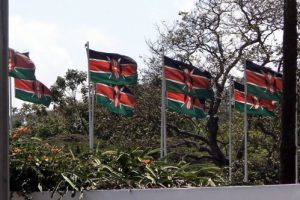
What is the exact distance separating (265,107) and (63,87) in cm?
1842

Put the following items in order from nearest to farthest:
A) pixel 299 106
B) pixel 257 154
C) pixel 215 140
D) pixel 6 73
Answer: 1. pixel 6 73
2. pixel 299 106
3. pixel 215 140
4. pixel 257 154

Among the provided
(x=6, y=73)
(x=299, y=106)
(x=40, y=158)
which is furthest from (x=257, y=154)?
(x=6, y=73)

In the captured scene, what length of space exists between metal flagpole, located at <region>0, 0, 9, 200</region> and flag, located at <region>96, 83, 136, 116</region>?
9.91 metres

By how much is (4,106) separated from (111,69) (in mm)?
10141

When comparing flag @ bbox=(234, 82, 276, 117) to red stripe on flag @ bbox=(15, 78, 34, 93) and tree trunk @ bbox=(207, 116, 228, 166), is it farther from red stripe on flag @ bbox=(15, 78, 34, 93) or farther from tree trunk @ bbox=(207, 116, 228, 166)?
red stripe on flag @ bbox=(15, 78, 34, 93)

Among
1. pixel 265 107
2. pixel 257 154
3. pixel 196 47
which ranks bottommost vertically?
pixel 257 154

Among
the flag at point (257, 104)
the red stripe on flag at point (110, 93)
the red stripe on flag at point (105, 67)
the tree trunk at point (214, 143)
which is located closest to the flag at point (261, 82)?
the flag at point (257, 104)

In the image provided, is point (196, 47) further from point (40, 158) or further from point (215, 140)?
point (40, 158)

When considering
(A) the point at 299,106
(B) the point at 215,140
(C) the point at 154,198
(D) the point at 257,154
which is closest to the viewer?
(C) the point at 154,198

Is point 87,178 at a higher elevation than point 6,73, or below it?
below

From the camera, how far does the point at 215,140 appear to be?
2506cm

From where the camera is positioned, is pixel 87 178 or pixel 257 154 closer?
pixel 87 178

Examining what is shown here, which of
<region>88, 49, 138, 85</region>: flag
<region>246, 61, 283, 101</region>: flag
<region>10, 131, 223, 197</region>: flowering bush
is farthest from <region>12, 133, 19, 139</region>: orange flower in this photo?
<region>246, 61, 283, 101</region>: flag

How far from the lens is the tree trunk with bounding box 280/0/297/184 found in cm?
1479
